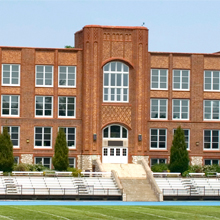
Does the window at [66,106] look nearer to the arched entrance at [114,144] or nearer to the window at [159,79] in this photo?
the arched entrance at [114,144]

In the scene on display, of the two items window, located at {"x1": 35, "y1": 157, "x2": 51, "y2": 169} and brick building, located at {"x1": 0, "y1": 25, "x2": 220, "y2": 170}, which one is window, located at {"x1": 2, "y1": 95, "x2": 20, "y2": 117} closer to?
brick building, located at {"x1": 0, "y1": 25, "x2": 220, "y2": 170}

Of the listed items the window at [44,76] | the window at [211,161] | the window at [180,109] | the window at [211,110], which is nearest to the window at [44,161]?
the window at [44,76]

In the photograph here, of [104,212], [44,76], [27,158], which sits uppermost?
[44,76]

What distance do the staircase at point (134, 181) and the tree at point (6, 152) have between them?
8.90 metres

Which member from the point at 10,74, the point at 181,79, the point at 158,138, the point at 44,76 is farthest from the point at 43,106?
the point at 181,79

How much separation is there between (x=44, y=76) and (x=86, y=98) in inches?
187

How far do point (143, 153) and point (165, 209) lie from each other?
2435 cm

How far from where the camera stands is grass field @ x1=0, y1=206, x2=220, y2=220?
135 feet

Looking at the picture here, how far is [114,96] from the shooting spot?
71938 mm

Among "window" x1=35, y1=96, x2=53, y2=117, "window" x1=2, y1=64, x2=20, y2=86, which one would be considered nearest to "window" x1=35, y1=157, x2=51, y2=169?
"window" x1=35, y1=96, x2=53, y2=117

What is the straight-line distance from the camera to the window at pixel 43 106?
234ft

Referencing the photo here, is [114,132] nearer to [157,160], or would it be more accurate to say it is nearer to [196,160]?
[157,160]

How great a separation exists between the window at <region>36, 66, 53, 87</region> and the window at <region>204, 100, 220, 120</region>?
648 inches

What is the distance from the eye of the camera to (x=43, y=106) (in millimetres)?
71562
